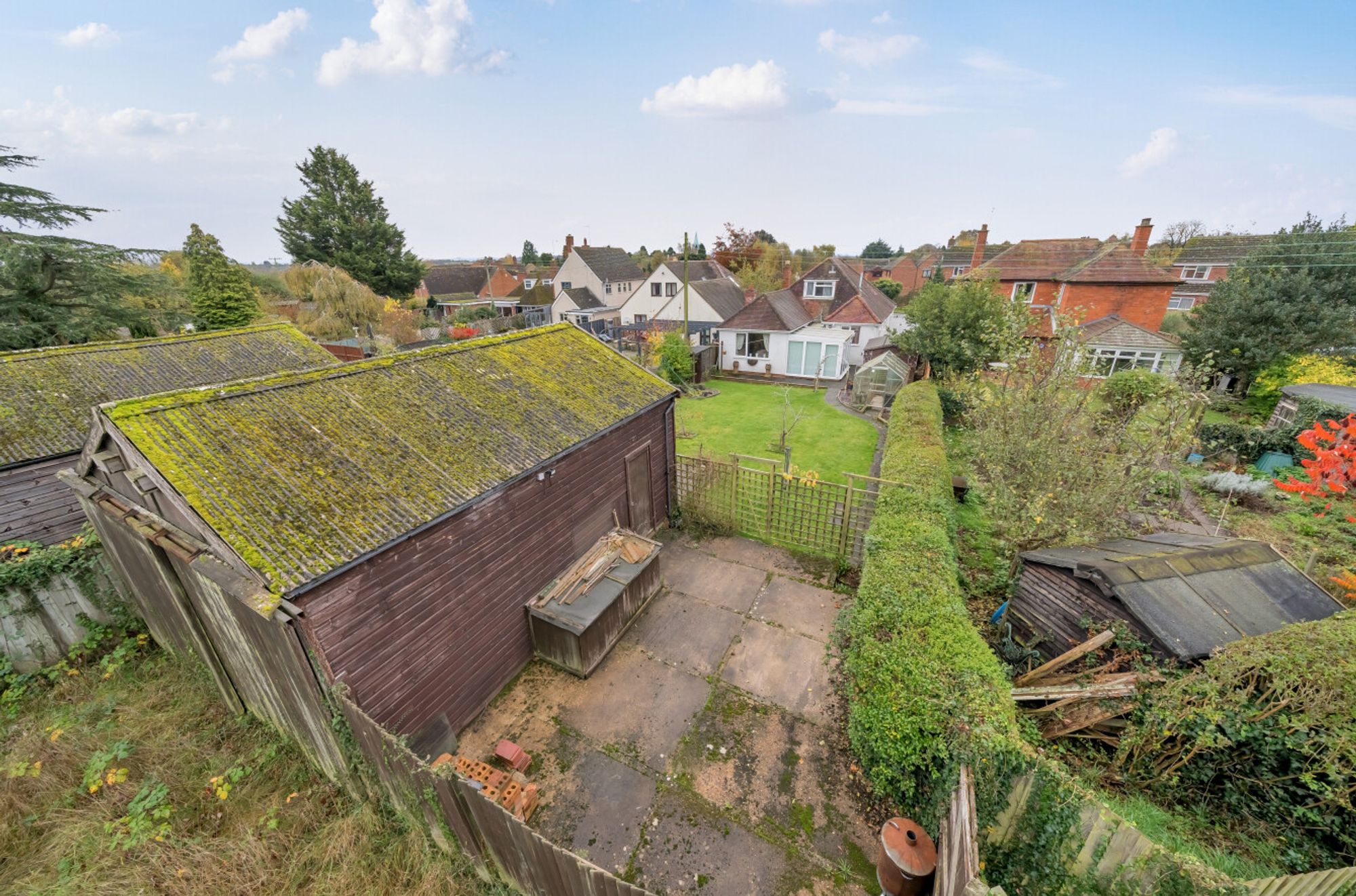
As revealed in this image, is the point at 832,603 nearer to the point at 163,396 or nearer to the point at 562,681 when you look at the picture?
the point at 562,681

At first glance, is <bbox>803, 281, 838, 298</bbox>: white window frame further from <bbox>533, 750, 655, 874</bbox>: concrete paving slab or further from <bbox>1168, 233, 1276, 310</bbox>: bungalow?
<bbox>1168, 233, 1276, 310</bbox>: bungalow

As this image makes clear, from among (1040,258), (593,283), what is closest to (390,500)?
(1040,258)

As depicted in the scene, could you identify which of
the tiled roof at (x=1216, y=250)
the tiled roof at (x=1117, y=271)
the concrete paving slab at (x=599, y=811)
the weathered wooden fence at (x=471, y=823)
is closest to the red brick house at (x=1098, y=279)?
the tiled roof at (x=1117, y=271)

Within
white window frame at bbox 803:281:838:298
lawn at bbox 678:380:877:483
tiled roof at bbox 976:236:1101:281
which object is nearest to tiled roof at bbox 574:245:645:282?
white window frame at bbox 803:281:838:298

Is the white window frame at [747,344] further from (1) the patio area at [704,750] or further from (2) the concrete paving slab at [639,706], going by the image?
(2) the concrete paving slab at [639,706]

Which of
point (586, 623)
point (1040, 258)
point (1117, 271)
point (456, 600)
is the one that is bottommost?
point (586, 623)

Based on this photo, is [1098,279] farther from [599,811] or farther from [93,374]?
[93,374]
